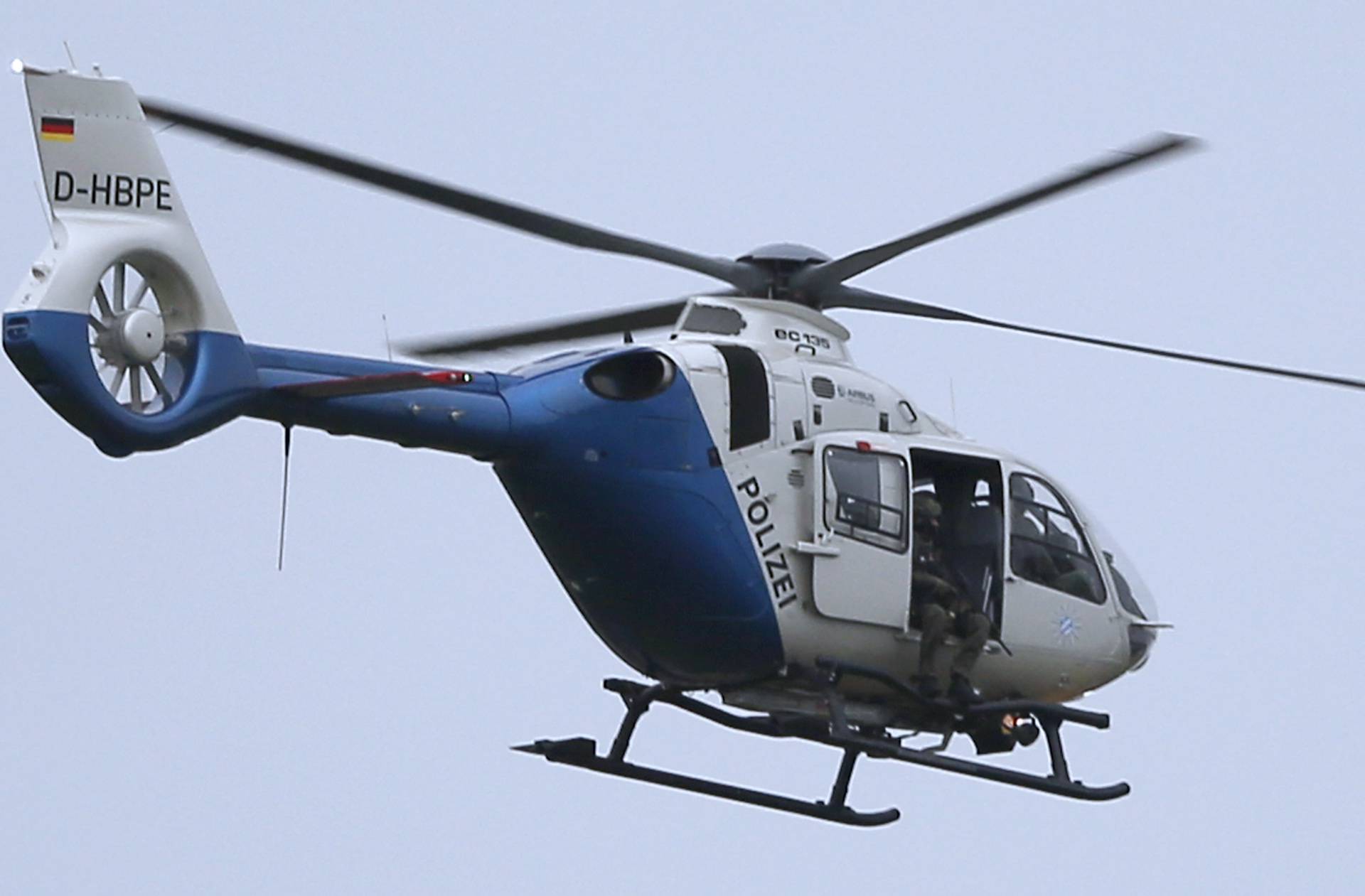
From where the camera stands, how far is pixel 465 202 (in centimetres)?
1948

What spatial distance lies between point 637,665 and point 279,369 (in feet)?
13.1

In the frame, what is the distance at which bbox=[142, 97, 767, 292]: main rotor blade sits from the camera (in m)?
18.5

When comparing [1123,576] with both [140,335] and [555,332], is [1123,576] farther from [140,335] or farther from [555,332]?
[140,335]

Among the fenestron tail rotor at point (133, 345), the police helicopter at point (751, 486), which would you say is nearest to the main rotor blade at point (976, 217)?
the police helicopter at point (751, 486)

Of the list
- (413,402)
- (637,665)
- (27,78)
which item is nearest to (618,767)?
(637,665)

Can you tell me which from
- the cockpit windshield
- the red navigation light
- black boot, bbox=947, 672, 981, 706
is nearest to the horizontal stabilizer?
the red navigation light

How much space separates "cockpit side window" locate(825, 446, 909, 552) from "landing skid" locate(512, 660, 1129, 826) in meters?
0.95

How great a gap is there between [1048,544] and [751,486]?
278 cm

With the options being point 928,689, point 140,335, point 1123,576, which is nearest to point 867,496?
point 928,689

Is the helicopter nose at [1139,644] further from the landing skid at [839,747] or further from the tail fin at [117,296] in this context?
the tail fin at [117,296]

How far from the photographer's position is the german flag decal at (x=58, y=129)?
54.4ft

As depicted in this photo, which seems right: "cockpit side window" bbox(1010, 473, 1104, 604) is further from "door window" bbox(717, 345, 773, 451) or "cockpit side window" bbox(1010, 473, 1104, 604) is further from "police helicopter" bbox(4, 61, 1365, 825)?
"door window" bbox(717, 345, 773, 451)

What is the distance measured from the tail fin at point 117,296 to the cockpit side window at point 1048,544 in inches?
247

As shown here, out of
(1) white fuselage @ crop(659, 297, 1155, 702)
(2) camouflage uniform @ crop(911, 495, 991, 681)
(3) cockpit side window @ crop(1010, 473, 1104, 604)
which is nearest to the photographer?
(1) white fuselage @ crop(659, 297, 1155, 702)
